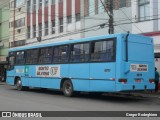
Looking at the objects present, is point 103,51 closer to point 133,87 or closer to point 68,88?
point 133,87

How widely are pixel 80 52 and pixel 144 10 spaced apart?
11.7m

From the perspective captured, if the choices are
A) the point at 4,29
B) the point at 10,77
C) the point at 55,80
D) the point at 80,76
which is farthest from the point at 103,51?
the point at 4,29

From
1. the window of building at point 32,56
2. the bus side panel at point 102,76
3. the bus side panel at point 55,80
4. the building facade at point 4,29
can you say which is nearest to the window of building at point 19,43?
the building facade at point 4,29

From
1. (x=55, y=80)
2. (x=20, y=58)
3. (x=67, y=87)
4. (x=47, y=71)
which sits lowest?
(x=67, y=87)

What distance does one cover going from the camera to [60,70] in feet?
69.6

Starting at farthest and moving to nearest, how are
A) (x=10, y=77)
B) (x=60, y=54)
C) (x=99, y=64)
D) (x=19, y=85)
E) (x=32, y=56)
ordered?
(x=10, y=77), (x=19, y=85), (x=32, y=56), (x=60, y=54), (x=99, y=64)

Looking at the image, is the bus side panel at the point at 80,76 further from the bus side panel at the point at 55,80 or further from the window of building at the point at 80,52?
the bus side panel at the point at 55,80

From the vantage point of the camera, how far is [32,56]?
24281mm

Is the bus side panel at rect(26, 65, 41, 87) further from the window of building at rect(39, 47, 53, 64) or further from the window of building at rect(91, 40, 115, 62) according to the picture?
the window of building at rect(91, 40, 115, 62)

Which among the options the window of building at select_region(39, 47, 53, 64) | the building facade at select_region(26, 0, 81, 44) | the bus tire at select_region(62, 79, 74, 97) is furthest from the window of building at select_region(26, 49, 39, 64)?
the building facade at select_region(26, 0, 81, 44)

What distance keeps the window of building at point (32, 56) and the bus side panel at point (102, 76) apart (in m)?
6.06

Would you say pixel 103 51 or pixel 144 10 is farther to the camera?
pixel 144 10

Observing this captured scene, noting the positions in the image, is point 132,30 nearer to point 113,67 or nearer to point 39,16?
point 113,67

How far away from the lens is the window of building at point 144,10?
1151 inches
